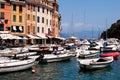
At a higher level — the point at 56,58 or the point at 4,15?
the point at 4,15

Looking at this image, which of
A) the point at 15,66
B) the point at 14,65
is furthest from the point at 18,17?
the point at 14,65

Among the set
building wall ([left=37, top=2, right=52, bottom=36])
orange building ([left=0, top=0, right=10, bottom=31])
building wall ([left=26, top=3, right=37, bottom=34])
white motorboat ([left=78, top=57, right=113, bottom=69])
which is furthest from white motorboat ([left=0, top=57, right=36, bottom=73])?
building wall ([left=37, top=2, right=52, bottom=36])

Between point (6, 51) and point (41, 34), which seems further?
point (41, 34)

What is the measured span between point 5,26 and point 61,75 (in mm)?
40100

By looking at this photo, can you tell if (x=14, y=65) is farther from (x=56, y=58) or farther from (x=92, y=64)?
(x=56, y=58)

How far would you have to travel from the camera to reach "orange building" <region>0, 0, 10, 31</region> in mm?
74125

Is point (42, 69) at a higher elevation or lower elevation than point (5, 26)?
lower

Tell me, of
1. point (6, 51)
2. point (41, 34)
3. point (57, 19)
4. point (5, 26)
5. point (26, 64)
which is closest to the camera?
point (26, 64)

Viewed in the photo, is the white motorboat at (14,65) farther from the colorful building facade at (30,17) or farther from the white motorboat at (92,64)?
the colorful building facade at (30,17)

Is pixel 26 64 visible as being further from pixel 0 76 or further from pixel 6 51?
pixel 6 51

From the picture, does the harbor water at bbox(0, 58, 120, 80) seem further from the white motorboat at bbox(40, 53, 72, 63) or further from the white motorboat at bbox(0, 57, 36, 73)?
the white motorboat at bbox(40, 53, 72, 63)

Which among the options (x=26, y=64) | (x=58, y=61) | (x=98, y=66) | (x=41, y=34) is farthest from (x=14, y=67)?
(x=41, y=34)

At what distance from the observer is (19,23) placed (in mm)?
78750

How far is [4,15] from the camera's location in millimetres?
75125
